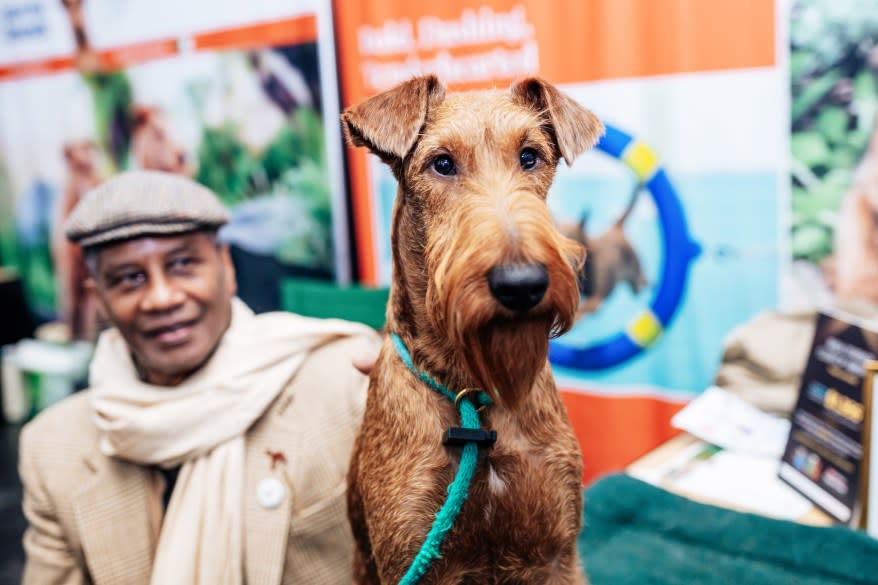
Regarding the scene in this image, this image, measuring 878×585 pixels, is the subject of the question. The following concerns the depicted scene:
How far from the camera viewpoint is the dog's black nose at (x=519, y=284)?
0.74 m

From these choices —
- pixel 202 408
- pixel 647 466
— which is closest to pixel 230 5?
pixel 202 408

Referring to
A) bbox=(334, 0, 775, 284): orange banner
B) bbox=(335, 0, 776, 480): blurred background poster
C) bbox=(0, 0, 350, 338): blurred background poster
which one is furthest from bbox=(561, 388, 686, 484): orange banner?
bbox=(0, 0, 350, 338): blurred background poster

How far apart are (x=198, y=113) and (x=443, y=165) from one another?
3.32 metres

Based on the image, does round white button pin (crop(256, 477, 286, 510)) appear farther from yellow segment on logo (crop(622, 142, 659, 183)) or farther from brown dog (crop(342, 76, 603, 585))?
yellow segment on logo (crop(622, 142, 659, 183))

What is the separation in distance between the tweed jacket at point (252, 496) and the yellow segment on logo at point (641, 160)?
1.39m

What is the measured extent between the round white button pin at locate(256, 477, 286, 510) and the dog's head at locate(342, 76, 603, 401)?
2.26 ft

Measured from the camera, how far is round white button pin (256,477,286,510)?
1462 mm

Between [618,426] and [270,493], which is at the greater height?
[270,493]

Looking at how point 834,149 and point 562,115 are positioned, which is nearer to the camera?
point 562,115

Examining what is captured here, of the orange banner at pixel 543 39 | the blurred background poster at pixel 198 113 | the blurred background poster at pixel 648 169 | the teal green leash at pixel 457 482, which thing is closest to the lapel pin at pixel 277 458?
the teal green leash at pixel 457 482

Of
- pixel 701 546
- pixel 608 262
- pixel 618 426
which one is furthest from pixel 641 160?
pixel 701 546

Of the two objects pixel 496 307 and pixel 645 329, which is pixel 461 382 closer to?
pixel 496 307

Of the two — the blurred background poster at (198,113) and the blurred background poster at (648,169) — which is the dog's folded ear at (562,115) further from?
the blurred background poster at (198,113)

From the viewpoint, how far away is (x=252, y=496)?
1491mm
